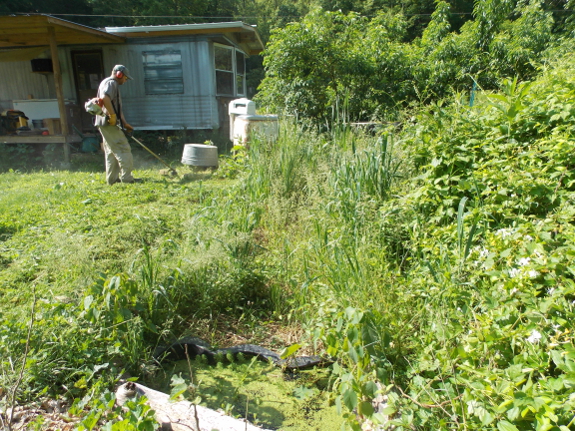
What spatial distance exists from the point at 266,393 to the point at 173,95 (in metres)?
10.7

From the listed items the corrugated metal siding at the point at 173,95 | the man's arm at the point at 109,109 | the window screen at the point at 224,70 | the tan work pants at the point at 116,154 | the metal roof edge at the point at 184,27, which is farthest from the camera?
the window screen at the point at 224,70

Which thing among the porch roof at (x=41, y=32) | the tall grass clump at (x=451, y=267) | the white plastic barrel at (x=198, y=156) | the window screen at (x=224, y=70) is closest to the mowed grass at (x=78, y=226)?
the white plastic barrel at (x=198, y=156)

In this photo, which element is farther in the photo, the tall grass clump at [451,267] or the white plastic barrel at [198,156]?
the white plastic barrel at [198,156]

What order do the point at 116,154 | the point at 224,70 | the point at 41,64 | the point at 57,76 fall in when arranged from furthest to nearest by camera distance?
the point at 224,70 → the point at 41,64 → the point at 57,76 → the point at 116,154

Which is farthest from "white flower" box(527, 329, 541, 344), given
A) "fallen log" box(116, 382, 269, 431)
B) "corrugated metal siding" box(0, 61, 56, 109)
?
"corrugated metal siding" box(0, 61, 56, 109)

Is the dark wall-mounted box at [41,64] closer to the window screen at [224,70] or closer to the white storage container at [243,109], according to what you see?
the window screen at [224,70]

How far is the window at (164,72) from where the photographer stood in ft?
38.4

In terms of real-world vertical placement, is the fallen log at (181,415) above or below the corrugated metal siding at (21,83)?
below

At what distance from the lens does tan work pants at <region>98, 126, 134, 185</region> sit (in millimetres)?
7055

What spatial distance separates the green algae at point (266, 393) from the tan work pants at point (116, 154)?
499 cm

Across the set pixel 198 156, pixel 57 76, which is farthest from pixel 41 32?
pixel 198 156

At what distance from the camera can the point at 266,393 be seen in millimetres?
2641

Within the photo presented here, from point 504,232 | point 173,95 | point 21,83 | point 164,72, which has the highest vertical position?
point 164,72

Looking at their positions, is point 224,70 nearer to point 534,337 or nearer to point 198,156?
point 198,156
